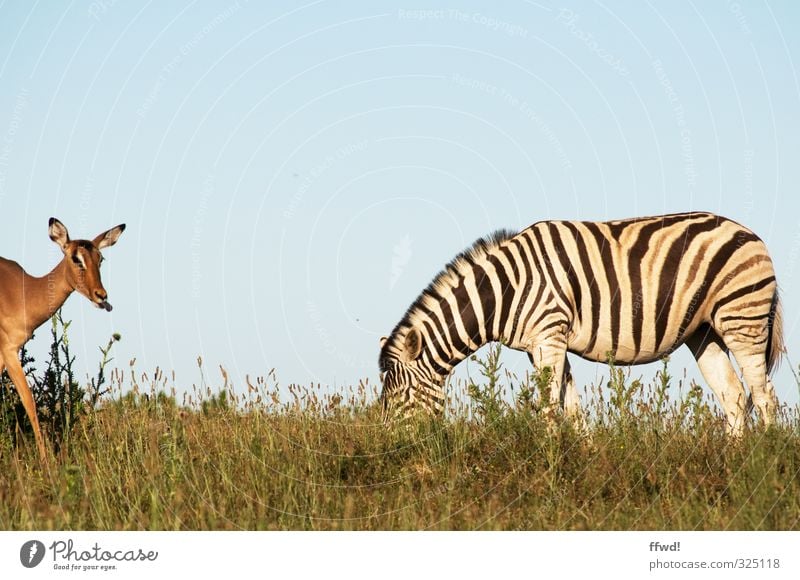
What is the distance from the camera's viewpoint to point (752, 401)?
11.4 metres

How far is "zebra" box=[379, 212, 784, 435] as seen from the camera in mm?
11055

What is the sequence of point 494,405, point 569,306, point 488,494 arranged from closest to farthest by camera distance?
point 488,494 → point 494,405 → point 569,306

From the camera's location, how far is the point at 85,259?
9.77 metres

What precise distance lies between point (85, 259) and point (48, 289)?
2.42 feet

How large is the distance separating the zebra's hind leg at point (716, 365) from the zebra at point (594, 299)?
235 mm

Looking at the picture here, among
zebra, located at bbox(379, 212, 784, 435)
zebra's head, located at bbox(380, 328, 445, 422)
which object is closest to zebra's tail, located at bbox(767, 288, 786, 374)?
zebra, located at bbox(379, 212, 784, 435)

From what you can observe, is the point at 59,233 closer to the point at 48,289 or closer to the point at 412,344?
the point at 48,289

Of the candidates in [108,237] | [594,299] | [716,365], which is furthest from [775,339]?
[108,237]

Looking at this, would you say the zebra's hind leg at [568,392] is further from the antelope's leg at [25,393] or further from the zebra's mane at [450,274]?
the antelope's leg at [25,393]

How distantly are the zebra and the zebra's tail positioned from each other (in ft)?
0.81

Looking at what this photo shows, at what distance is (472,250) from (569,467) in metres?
4.25

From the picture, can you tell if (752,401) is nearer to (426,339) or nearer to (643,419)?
(643,419)
